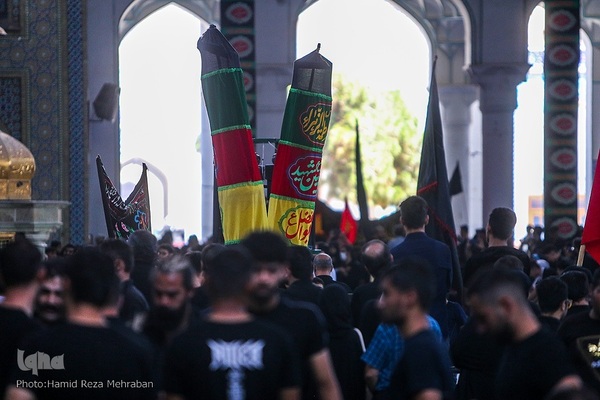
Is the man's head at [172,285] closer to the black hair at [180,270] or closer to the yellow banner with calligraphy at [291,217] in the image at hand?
the black hair at [180,270]

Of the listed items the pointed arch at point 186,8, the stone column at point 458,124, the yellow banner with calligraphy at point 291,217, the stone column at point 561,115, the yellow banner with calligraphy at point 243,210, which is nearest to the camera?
the yellow banner with calligraphy at point 243,210

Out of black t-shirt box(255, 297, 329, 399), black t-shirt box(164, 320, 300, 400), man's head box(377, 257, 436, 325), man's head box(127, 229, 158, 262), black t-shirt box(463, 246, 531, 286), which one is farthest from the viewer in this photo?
black t-shirt box(463, 246, 531, 286)

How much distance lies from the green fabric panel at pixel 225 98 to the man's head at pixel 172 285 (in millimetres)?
3936

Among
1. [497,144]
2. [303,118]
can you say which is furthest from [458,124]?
[303,118]

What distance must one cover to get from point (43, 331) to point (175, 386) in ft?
1.36

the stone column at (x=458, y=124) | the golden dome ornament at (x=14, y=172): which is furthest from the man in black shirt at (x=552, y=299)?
the stone column at (x=458, y=124)

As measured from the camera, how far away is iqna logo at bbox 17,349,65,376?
3965 mm

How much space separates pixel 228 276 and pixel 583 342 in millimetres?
1734

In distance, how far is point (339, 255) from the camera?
14.1m

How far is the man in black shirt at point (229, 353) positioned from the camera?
3.89 m

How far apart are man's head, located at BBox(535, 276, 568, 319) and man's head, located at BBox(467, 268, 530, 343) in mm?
2002

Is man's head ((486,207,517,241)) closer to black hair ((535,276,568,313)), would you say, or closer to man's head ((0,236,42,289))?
black hair ((535,276,568,313))

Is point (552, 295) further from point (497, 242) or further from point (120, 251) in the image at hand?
point (120, 251)

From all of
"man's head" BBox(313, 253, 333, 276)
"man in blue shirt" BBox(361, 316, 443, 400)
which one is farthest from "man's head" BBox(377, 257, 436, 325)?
"man's head" BBox(313, 253, 333, 276)
